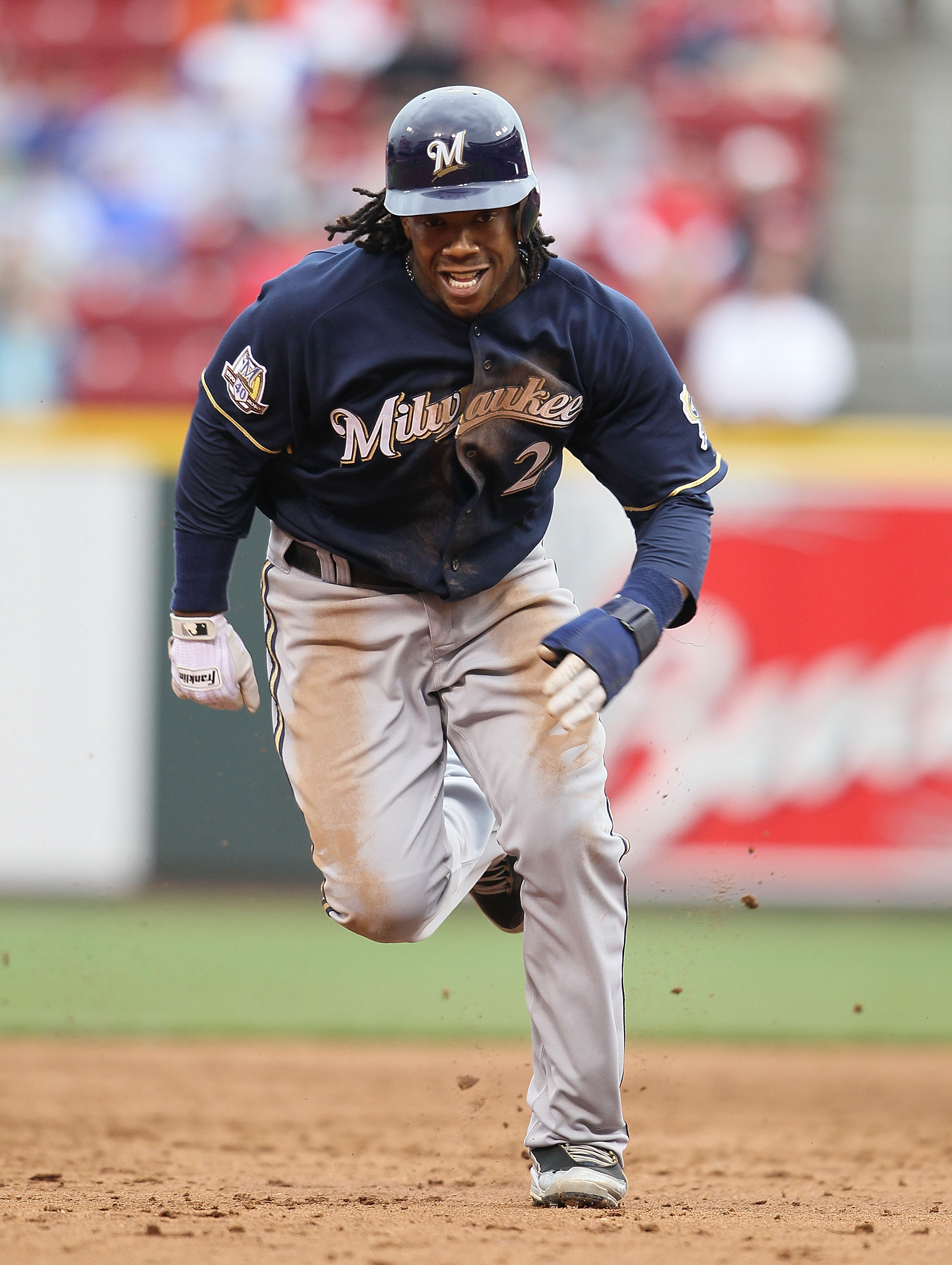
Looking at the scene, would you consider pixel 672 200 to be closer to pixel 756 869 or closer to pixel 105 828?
pixel 756 869

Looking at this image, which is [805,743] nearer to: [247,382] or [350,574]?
[350,574]

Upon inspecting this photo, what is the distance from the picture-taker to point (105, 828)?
6570 mm

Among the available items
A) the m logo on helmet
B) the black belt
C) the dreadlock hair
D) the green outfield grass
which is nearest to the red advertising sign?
Result: the green outfield grass

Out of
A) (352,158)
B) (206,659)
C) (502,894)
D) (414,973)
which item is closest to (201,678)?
(206,659)

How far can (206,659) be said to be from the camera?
355cm

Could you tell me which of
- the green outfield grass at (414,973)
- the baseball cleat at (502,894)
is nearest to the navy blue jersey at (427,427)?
the baseball cleat at (502,894)

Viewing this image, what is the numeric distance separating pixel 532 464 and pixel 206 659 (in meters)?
0.84

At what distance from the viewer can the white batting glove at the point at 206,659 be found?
3553 mm

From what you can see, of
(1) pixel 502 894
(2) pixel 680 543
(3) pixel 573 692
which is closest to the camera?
(3) pixel 573 692

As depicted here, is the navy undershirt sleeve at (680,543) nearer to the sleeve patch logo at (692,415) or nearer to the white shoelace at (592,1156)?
the sleeve patch logo at (692,415)

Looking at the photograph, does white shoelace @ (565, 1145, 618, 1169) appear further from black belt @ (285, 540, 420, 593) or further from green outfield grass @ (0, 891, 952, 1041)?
green outfield grass @ (0, 891, 952, 1041)

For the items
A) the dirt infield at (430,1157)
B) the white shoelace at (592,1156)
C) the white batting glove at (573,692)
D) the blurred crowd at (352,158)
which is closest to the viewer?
the dirt infield at (430,1157)

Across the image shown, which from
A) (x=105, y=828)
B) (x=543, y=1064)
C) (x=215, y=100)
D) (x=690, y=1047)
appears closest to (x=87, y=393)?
(x=215, y=100)

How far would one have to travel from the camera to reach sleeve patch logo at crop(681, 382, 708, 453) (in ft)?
11.0
